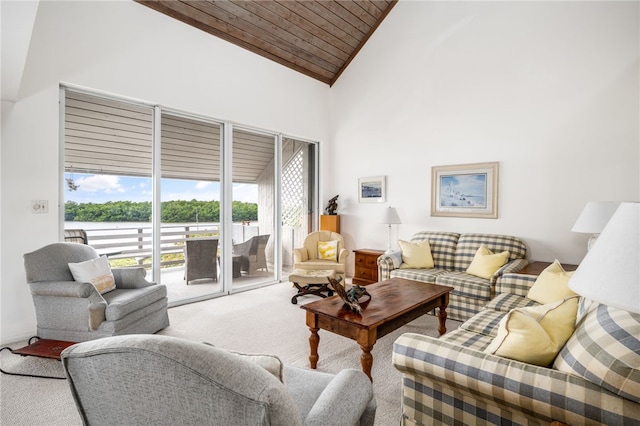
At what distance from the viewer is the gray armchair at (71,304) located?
263 cm

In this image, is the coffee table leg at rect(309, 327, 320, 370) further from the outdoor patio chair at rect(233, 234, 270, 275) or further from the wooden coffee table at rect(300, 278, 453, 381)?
the outdoor patio chair at rect(233, 234, 270, 275)

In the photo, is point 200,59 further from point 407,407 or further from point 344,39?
point 407,407

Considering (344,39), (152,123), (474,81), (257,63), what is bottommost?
(152,123)

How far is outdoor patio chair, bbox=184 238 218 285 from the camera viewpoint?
4371mm

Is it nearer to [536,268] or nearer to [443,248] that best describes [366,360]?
[536,268]

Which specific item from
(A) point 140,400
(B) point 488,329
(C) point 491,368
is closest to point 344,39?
(B) point 488,329

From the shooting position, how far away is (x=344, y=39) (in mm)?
5430

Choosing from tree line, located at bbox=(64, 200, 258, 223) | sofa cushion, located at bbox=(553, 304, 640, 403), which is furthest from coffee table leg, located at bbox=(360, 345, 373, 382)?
tree line, located at bbox=(64, 200, 258, 223)

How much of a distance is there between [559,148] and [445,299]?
2.32 metres

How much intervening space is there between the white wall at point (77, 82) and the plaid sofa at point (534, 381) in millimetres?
3479

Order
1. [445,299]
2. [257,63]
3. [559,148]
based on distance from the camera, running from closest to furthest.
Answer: [445,299] < [559,148] < [257,63]

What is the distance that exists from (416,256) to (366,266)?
1007 mm

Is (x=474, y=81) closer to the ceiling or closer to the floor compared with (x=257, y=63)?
closer to the floor

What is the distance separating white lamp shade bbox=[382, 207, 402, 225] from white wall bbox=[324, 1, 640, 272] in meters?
0.39
